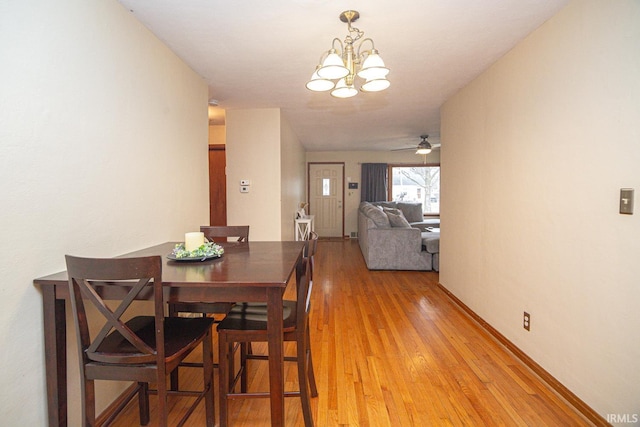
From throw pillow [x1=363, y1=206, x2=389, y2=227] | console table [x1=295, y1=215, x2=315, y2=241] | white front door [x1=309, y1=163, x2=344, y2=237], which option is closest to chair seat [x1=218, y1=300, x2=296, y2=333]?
console table [x1=295, y1=215, x2=315, y2=241]

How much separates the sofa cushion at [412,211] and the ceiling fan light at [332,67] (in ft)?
20.0

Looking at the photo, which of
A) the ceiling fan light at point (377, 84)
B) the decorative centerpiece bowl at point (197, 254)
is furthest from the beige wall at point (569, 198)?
the decorative centerpiece bowl at point (197, 254)

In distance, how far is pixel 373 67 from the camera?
175cm

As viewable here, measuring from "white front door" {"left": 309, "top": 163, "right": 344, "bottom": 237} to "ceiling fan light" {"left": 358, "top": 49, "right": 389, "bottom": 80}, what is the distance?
641 cm

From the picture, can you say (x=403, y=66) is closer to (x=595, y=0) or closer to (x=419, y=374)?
(x=595, y=0)

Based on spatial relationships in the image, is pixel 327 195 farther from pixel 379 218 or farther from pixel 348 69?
pixel 348 69

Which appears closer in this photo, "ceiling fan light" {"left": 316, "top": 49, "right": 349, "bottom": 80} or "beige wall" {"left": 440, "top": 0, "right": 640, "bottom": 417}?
"beige wall" {"left": 440, "top": 0, "right": 640, "bottom": 417}

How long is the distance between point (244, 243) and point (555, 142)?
2.13 m

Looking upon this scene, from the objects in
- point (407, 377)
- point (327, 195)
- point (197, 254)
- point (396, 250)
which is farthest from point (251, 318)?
point (327, 195)

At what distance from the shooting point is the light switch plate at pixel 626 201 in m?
1.44

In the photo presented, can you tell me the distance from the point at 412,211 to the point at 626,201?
19.9 ft

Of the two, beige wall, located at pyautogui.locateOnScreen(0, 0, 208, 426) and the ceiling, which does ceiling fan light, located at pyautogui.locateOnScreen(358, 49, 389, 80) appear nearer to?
the ceiling

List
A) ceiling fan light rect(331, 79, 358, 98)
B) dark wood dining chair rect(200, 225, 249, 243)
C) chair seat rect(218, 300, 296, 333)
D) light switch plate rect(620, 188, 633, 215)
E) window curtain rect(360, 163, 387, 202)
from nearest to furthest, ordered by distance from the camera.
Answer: light switch plate rect(620, 188, 633, 215)
chair seat rect(218, 300, 296, 333)
ceiling fan light rect(331, 79, 358, 98)
dark wood dining chair rect(200, 225, 249, 243)
window curtain rect(360, 163, 387, 202)

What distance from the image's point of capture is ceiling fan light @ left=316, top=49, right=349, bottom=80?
5.50ft
